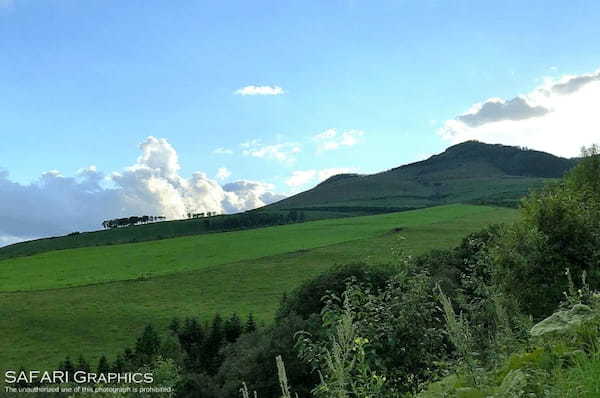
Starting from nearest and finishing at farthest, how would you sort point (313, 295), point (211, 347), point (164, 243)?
point (313, 295) → point (211, 347) → point (164, 243)

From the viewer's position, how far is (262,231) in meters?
135

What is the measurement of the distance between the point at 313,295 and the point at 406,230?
3266 inches

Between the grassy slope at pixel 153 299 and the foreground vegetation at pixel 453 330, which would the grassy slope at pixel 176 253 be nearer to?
the grassy slope at pixel 153 299

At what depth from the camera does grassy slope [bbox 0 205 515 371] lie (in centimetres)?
6541

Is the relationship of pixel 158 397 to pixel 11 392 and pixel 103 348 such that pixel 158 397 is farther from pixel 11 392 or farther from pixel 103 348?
pixel 103 348

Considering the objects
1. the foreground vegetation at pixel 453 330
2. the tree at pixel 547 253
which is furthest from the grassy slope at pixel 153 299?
the tree at pixel 547 253

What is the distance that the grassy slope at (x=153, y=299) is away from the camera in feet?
215

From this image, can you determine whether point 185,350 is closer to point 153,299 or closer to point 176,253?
point 153,299

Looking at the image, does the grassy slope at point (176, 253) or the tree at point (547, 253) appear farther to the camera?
the grassy slope at point (176, 253)

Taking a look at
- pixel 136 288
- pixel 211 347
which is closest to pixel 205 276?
pixel 136 288

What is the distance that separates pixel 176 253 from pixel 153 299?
34867 millimetres

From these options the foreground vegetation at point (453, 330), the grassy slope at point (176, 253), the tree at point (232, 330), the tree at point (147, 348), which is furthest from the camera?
the grassy slope at point (176, 253)

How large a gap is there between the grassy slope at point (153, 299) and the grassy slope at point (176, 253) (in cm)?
258

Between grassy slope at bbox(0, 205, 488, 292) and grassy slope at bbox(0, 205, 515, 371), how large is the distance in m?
2.58
